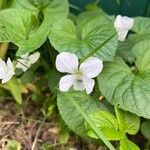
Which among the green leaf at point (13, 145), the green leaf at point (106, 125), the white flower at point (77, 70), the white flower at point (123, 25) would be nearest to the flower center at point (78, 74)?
the white flower at point (77, 70)

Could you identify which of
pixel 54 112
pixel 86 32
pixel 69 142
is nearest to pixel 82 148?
pixel 69 142

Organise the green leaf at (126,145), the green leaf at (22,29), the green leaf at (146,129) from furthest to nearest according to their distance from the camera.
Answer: the green leaf at (146,129), the green leaf at (22,29), the green leaf at (126,145)

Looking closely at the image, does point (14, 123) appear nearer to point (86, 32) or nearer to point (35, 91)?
point (35, 91)

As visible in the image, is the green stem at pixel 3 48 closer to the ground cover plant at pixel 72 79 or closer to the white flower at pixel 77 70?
the ground cover plant at pixel 72 79

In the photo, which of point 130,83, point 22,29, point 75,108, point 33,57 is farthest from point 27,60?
point 130,83

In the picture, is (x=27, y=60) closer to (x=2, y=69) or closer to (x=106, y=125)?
(x=2, y=69)
